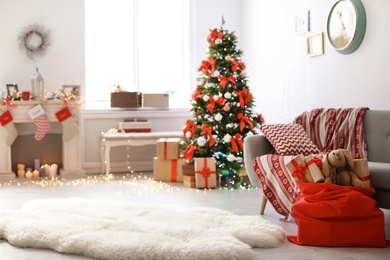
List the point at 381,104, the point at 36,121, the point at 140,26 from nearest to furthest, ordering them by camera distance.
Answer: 1. the point at 381,104
2. the point at 36,121
3. the point at 140,26

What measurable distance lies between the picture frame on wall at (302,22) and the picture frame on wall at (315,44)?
12 cm

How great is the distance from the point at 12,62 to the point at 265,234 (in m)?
4.42

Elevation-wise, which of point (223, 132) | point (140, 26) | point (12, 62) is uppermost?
point (140, 26)

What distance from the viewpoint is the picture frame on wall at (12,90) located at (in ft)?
22.1

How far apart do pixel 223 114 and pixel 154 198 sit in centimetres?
127

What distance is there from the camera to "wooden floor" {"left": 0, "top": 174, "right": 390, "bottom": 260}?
11.0ft

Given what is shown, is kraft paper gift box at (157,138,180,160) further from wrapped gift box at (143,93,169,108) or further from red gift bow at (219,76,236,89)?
wrapped gift box at (143,93,169,108)

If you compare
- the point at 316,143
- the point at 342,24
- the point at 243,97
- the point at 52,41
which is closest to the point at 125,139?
the point at 52,41

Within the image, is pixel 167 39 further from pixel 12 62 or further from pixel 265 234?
pixel 265 234

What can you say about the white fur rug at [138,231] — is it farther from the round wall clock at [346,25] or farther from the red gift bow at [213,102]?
the round wall clock at [346,25]

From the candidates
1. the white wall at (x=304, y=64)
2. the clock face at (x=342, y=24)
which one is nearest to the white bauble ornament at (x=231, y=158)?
the white wall at (x=304, y=64)

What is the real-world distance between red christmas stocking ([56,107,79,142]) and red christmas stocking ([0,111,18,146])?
1.73 feet

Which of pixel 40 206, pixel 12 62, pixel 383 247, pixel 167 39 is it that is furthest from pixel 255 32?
pixel 383 247

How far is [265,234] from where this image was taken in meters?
3.58
